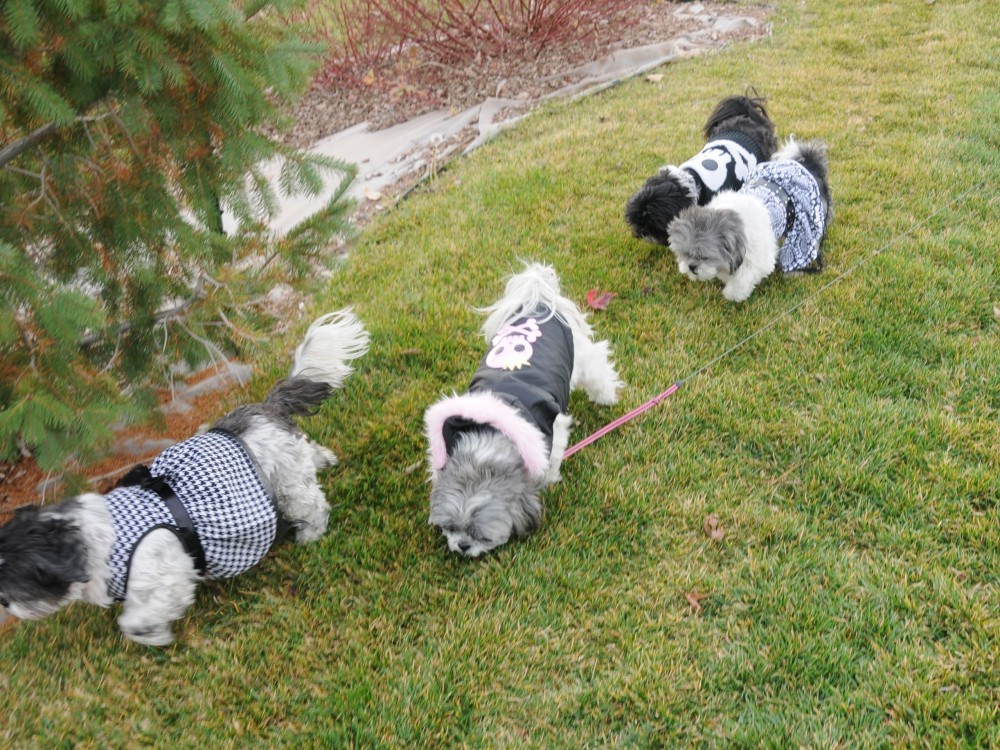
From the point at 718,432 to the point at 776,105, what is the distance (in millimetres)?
5407

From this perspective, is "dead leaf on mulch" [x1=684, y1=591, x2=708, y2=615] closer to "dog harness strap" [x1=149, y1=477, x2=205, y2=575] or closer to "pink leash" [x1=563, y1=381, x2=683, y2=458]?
"pink leash" [x1=563, y1=381, x2=683, y2=458]

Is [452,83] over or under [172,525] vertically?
over

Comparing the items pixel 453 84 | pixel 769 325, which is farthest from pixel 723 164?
pixel 453 84

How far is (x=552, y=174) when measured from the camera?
6.87 meters

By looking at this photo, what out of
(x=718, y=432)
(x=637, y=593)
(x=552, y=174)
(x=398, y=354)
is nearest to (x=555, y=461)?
(x=637, y=593)

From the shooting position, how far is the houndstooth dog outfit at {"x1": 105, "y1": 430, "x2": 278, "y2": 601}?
3.09 metres

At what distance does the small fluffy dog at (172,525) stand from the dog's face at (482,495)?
863 mm

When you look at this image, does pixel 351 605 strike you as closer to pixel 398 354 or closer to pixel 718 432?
pixel 398 354

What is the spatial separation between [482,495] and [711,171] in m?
3.82

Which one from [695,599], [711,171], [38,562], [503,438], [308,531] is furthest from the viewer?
[711,171]

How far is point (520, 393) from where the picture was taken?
3.52 m

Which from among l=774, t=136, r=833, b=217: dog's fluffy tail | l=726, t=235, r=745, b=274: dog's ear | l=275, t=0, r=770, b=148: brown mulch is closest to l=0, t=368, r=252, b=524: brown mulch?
l=726, t=235, r=745, b=274: dog's ear

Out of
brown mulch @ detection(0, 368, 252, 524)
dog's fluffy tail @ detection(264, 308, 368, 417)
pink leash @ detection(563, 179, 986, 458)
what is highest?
dog's fluffy tail @ detection(264, 308, 368, 417)

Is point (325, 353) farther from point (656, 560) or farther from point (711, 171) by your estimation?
point (711, 171)
